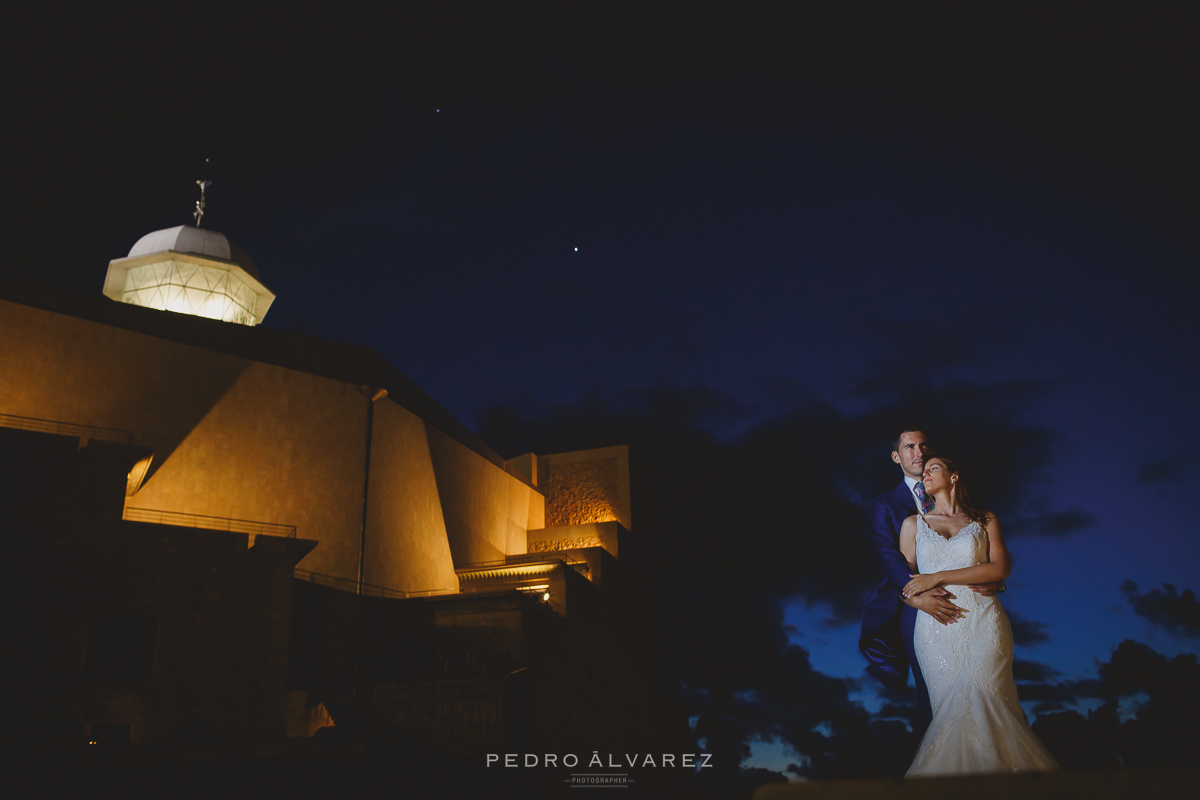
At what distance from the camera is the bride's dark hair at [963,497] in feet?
15.0

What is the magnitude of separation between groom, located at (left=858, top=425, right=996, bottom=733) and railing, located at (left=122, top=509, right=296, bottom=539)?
14.1 meters

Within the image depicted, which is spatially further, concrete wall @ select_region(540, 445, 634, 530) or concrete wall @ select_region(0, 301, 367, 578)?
concrete wall @ select_region(540, 445, 634, 530)

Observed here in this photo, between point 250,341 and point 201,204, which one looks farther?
point 201,204

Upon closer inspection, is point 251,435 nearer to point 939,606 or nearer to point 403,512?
point 403,512

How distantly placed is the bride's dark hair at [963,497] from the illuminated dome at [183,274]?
23374 millimetres

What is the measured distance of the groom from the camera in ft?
15.9

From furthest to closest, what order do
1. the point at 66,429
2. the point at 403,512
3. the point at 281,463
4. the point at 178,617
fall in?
1. the point at 403,512
2. the point at 281,463
3. the point at 66,429
4. the point at 178,617

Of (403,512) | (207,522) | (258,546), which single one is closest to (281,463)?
(207,522)

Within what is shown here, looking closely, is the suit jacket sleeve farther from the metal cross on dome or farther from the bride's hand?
the metal cross on dome

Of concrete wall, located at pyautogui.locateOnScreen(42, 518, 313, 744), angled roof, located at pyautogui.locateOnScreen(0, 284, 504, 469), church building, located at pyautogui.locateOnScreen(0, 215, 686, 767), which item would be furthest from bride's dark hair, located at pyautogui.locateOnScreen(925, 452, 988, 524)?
angled roof, located at pyautogui.locateOnScreen(0, 284, 504, 469)

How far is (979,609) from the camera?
171 inches

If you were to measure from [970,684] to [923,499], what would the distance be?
1234 millimetres

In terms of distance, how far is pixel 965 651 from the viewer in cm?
430

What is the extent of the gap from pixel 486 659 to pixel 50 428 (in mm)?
9664
